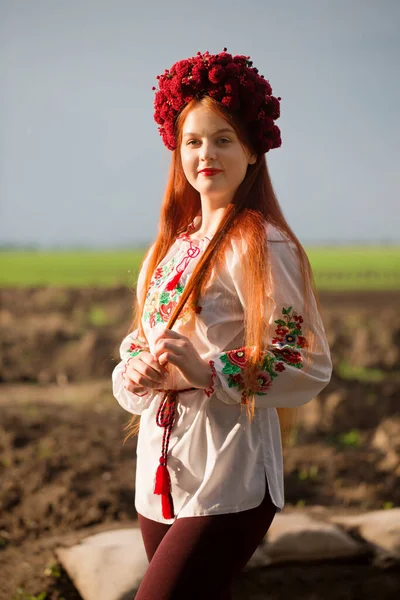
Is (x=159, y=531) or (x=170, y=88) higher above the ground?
(x=170, y=88)

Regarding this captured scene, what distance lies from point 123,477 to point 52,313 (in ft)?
28.2

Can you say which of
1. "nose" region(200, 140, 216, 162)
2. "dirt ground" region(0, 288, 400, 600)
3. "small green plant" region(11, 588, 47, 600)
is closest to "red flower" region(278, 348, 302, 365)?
"nose" region(200, 140, 216, 162)

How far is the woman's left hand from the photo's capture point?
165 cm

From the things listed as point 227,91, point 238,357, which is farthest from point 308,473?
point 227,91

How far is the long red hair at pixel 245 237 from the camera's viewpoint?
1.72m

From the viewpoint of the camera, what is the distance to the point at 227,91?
179 cm

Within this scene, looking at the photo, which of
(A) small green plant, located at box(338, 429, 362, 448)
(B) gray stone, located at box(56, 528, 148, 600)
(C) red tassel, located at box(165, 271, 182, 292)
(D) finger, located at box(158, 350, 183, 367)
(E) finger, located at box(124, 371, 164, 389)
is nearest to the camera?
(D) finger, located at box(158, 350, 183, 367)

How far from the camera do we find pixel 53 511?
4.04 m

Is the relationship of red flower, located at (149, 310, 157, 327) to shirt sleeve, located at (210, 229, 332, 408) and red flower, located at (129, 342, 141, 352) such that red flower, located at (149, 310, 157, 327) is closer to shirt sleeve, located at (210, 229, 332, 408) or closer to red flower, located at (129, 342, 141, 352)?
red flower, located at (129, 342, 141, 352)

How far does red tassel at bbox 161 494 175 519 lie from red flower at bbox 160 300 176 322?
402 mm

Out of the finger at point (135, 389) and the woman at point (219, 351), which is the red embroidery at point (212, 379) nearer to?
the woman at point (219, 351)

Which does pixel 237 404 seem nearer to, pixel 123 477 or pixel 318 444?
pixel 123 477

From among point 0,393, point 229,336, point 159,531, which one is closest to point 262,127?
point 229,336

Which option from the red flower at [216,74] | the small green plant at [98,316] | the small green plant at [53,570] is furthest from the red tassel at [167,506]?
the small green plant at [98,316]
